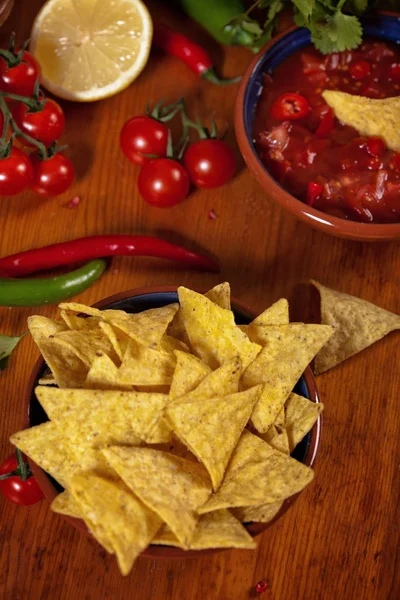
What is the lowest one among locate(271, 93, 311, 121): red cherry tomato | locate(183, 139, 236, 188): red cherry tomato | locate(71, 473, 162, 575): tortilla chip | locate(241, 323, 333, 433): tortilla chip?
locate(71, 473, 162, 575): tortilla chip

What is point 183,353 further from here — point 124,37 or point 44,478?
point 124,37

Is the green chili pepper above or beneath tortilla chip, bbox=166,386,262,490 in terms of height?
beneath

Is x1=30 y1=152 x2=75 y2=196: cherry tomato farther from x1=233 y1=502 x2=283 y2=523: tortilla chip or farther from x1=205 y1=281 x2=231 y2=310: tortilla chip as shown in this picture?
x1=233 y1=502 x2=283 y2=523: tortilla chip

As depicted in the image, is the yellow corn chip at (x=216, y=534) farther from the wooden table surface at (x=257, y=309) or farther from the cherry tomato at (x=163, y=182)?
the cherry tomato at (x=163, y=182)

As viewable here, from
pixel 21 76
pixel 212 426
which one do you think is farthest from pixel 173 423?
pixel 21 76

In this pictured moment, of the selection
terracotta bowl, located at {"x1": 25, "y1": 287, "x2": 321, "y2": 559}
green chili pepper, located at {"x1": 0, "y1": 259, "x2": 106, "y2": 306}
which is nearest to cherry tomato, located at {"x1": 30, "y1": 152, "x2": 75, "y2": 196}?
green chili pepper, located at {"x1": 0, "y1": 259, "x2": 106, "y2": 306}

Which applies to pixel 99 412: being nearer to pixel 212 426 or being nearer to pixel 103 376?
pixel 103 376
